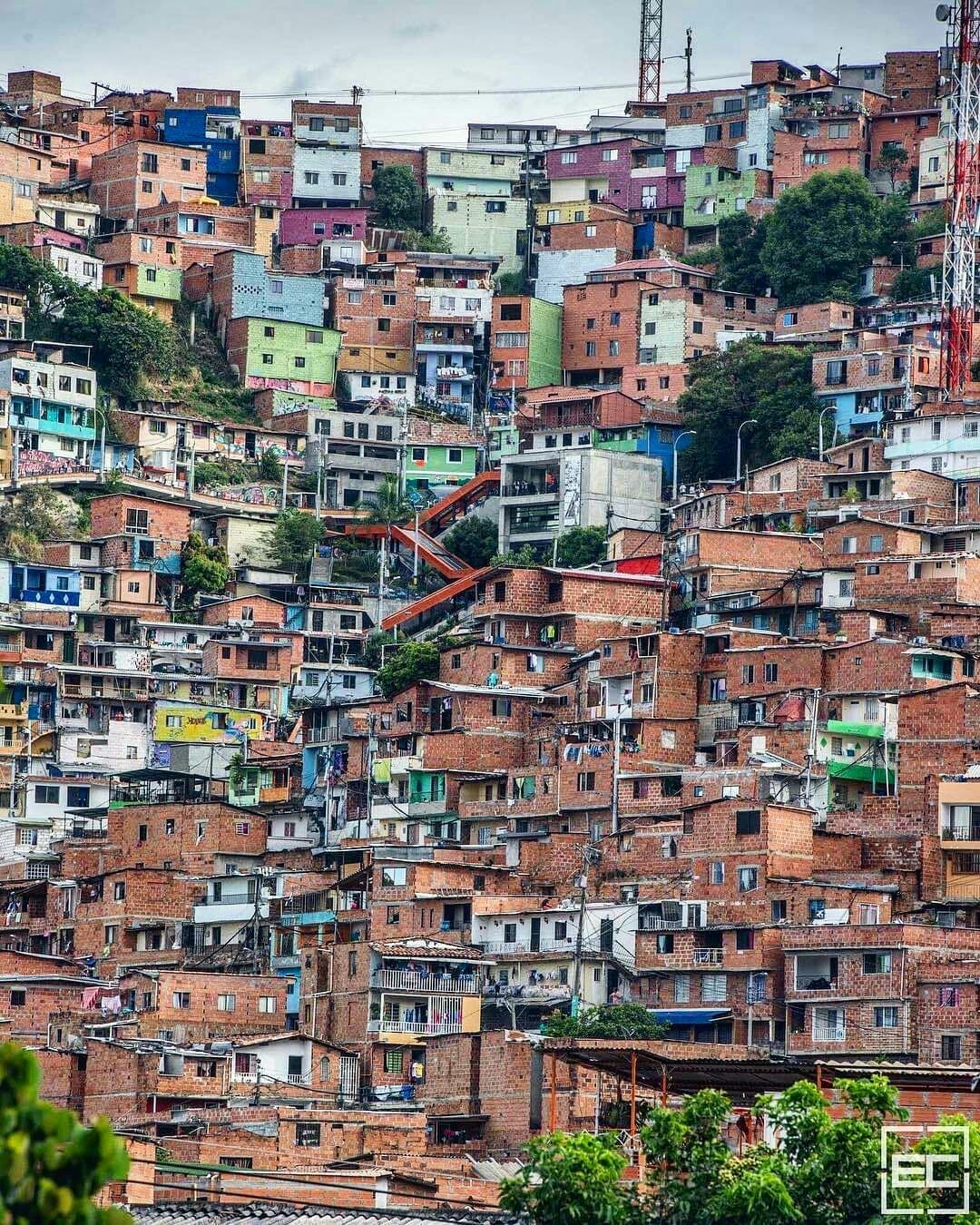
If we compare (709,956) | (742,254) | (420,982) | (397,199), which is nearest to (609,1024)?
(709,956)

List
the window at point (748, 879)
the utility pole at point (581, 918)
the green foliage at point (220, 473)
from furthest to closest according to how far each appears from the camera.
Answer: the green foliage at point (220, 473), the utility pole at point (581, 918), the window at point (748, 879)

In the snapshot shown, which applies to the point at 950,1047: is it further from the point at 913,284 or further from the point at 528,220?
the point at 528,220

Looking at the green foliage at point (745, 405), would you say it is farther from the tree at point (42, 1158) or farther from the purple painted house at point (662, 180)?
the tree at point (42, 1158)

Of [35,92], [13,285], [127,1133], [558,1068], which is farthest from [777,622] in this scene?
[35,92]

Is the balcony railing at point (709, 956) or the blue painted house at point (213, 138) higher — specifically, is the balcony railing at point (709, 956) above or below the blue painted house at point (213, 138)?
below

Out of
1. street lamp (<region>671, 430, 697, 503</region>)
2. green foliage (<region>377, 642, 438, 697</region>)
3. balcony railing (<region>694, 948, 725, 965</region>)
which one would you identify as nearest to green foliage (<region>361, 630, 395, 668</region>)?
green foliage (<region>377, 642, 438, 697</region>)

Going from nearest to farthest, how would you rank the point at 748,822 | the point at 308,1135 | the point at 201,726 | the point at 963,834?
1. the point at 308,1135
2. the point at 963,834
3. the point at 748,822
4. the point at 201,726

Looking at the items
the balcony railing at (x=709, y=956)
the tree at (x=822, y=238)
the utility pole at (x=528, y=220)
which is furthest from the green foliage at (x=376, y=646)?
the utility pole at (x=528, y=220)

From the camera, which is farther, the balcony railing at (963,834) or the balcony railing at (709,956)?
the balcony railing at (963,834)
